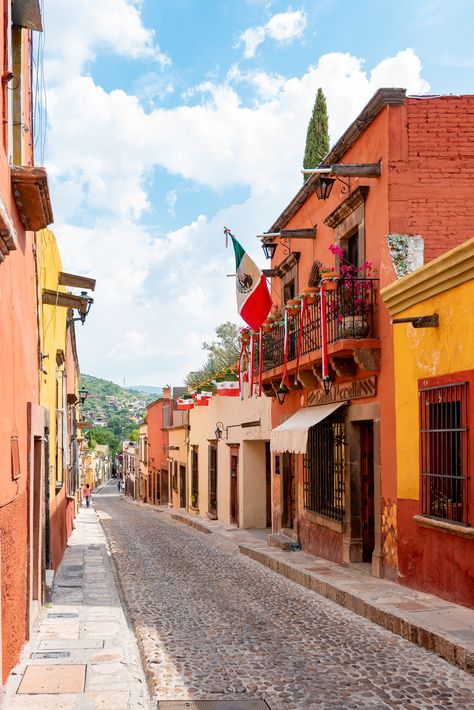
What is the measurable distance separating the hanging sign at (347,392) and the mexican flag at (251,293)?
5.83 ft

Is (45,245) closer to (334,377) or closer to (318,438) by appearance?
(334,377)

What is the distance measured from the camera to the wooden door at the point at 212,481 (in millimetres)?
26156

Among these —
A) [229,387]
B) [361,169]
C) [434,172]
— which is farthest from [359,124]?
[229,387]

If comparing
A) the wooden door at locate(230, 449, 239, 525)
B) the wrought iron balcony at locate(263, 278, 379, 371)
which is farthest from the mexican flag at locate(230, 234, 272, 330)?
the wooden door at locate(230, 449, 239, 525)

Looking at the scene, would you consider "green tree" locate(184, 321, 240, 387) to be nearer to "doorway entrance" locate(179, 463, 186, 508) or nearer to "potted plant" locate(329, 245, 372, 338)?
"doorway entrance" locate(179, 463, 186, 508)

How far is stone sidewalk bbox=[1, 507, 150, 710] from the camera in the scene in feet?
18.3

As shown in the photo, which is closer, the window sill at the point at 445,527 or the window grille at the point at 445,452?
the window sill at the point at 445,527

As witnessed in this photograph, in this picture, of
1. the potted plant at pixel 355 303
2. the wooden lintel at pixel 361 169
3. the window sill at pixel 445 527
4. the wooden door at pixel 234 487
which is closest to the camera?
the window sill at pixel 445 527

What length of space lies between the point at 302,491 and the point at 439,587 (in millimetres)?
6406

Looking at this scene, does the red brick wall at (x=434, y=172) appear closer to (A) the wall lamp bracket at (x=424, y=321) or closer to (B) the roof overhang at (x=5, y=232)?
(A) the wall lamp bracket at (x=424, y=321)

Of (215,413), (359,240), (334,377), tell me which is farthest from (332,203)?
(215,413)

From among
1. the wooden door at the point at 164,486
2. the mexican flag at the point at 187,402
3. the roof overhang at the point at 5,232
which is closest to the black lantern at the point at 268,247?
the mexican flag at the point at 187,402

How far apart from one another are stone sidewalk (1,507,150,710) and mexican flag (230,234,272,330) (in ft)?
18.7

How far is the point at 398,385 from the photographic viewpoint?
10.5 m
